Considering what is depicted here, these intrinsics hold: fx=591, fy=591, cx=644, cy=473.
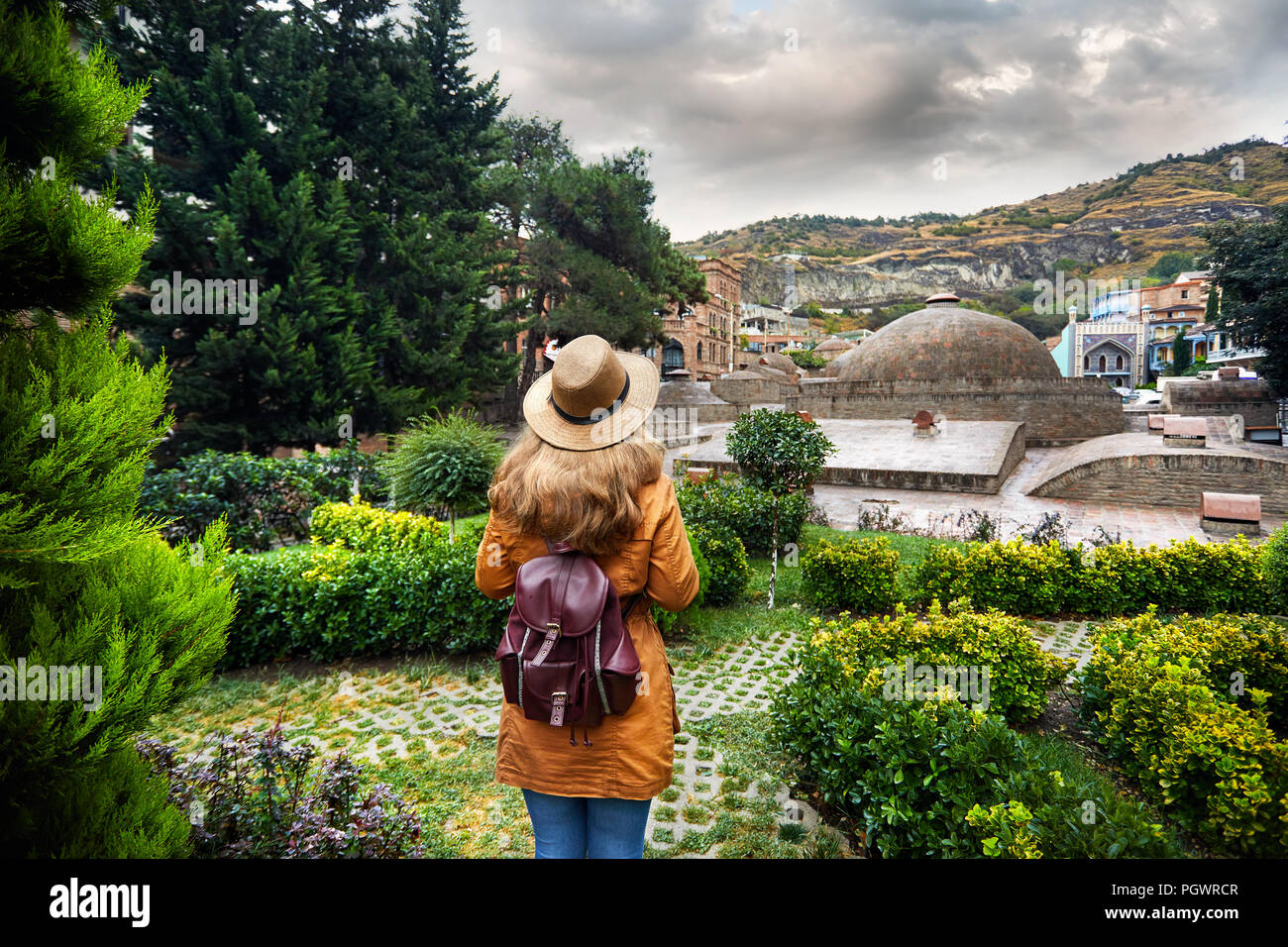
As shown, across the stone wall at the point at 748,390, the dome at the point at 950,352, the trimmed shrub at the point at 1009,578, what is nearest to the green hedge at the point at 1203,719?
the trimmed shrub at the point at 1009,578

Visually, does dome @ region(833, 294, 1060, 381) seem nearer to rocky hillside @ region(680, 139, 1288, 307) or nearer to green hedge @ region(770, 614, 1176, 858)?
green hedge @ region(770, 614, 1176, 858)

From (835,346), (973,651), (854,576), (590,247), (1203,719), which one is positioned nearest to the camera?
(1203,719)

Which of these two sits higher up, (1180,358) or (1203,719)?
(1180,358)

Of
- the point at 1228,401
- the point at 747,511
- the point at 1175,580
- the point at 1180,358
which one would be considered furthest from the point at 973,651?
the point at 1180,358

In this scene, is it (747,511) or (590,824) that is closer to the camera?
(590,824)

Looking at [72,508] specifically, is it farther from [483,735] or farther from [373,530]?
[373,530]

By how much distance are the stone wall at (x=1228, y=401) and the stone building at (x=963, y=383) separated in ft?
11.1

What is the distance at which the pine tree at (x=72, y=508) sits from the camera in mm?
1652

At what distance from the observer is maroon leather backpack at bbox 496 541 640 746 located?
1.70m

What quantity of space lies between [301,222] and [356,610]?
39.4 feet

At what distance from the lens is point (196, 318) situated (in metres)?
13.3

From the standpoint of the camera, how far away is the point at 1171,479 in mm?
12617

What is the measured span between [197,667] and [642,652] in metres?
1.52
